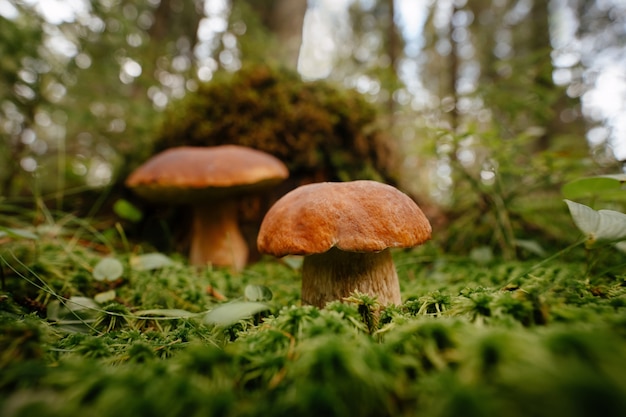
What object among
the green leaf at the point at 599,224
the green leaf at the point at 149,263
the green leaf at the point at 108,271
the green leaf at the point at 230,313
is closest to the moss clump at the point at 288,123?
the green leaf at the point at 149,263

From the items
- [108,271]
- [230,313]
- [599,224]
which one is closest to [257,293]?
[230,313]

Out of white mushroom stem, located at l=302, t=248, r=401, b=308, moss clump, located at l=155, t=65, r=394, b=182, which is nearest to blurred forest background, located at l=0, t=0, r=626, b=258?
moss clump, located at l=155, t=65, r=394, b=182

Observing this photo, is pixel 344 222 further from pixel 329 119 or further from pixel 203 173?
pixel 329 119

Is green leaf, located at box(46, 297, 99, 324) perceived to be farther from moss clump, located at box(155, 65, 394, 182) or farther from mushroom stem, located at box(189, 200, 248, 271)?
moss clump, located at box(155, 65, 394, 182)

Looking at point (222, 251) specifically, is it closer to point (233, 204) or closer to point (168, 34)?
point (233, 204)

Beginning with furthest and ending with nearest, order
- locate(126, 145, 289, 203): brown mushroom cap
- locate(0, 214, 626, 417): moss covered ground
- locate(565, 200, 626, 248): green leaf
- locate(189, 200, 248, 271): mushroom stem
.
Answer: locate(189, 200, 248, 271): mushroom stem
locate(126, 145, 289, 203): brown mushroom cap
locate(565, 200, 626, 248): green leaf
locate(0, 214, 626, 417): moss covered ground

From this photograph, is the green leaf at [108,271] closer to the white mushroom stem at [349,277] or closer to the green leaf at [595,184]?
the white mushroom stem at [349,277]

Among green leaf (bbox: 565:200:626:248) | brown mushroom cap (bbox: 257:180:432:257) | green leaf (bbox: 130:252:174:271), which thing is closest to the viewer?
green leaf (bbox: 565:200:626:248)
